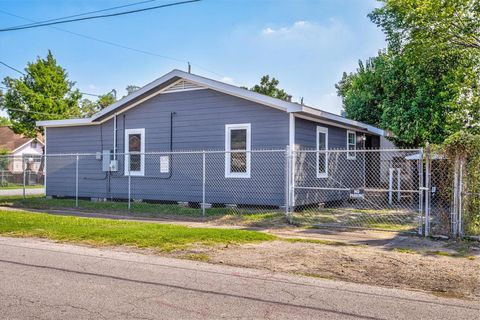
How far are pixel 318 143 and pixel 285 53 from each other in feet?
23.1

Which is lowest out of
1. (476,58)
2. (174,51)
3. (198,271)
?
(198,271)

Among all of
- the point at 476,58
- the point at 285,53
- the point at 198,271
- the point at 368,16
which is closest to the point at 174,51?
the point at 285,53

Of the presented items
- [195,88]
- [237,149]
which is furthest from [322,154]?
[195,88]

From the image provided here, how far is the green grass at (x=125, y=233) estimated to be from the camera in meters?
8.60

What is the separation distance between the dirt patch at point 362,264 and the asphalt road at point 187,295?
0.37 m

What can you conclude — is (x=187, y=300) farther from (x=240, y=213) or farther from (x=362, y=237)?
(x=240, y=213)

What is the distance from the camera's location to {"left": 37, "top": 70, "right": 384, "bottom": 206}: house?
1349 cm

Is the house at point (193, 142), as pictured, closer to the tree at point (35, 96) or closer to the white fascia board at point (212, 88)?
the white fascia board at point (212, 88)

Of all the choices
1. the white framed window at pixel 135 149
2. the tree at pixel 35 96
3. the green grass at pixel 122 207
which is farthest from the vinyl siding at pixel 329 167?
the tree at pixel 35 96

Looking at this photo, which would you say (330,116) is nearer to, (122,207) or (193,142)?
(193,142)

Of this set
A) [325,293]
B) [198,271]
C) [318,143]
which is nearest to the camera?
[325,293]

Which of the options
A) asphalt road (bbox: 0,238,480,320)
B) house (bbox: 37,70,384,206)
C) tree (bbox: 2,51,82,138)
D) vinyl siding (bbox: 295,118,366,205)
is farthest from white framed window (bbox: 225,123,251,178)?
tree (bbox: 2,51,82,138)

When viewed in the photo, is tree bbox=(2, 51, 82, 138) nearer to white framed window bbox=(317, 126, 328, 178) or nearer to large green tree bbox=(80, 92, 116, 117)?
large green tree bbox=(80, 92, 116, 117)

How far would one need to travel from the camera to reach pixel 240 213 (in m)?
12.9
